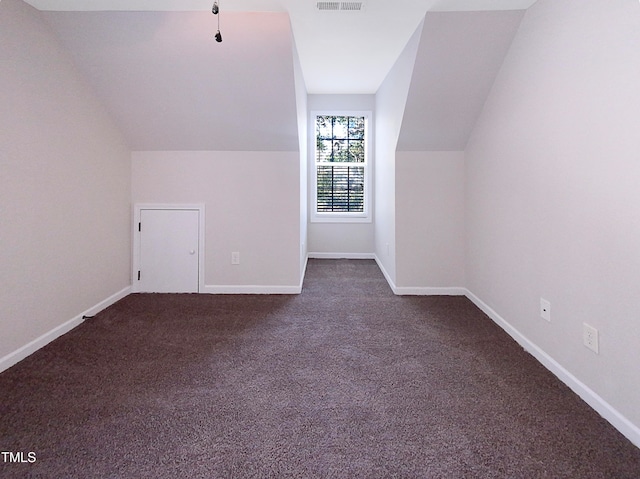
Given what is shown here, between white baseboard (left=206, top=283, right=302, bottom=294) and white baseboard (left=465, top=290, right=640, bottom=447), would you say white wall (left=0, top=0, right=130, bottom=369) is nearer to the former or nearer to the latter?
white baseboard (left=206, top=283, right=302, bottom=294)

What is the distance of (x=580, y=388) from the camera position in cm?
175

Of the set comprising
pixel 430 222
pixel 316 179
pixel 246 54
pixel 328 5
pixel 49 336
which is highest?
pixel 328 5

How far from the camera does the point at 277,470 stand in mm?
1273

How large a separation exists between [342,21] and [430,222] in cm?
189

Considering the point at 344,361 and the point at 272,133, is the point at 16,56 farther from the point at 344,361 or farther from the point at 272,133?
the point at 344,361

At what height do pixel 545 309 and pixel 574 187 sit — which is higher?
pixel 574 187

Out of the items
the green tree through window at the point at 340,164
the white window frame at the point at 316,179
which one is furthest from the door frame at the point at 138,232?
the green tree through window at the point at 340,164

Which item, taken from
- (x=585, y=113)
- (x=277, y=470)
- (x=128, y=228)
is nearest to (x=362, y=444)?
(x=277, y=470)

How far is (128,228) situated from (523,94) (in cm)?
347

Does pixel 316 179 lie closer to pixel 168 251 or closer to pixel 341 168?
pixel 341 168

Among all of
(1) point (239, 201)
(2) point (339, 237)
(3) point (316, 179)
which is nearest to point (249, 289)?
(1) point (239, 201)

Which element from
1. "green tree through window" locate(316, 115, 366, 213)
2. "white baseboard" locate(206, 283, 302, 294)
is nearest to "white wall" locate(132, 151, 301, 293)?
"white baseboard" locate(206, 283, 302, 294)

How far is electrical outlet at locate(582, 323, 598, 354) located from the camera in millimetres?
1672

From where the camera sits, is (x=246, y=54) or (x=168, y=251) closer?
(x=246, y=54)
